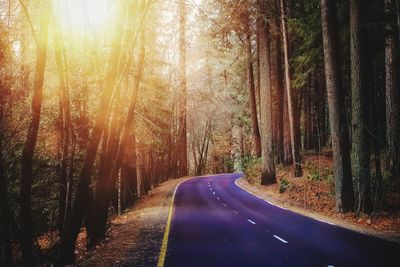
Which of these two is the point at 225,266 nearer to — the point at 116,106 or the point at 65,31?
the point at 116,106

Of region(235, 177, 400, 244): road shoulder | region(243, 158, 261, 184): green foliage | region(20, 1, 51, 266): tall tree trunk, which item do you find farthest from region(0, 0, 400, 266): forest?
region(243, 158, 261, 184): green foliage

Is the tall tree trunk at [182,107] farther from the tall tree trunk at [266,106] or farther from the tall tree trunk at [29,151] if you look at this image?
the tall tree trunk at [29,151]

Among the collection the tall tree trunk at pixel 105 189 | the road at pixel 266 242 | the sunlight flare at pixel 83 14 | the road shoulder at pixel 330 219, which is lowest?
the road shoulder at pixel 330 219

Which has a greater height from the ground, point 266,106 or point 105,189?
point 266,106

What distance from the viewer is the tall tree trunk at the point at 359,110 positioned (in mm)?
16141

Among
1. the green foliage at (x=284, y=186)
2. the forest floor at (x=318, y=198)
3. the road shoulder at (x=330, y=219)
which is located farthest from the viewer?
the green foliage at (x=284, y=186)

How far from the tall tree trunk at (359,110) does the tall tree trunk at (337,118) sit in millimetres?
424

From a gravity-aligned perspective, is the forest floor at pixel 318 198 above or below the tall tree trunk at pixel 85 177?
below

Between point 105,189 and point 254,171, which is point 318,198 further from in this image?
point 254,171

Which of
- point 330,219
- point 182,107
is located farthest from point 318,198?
point 182,107

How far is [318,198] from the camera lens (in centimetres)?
1984

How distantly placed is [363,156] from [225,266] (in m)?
9.56

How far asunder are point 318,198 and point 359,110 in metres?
5.42

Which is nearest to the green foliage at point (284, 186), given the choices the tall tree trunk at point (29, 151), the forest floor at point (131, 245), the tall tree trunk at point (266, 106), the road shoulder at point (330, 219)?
the road shoulder at point (330, 219)
